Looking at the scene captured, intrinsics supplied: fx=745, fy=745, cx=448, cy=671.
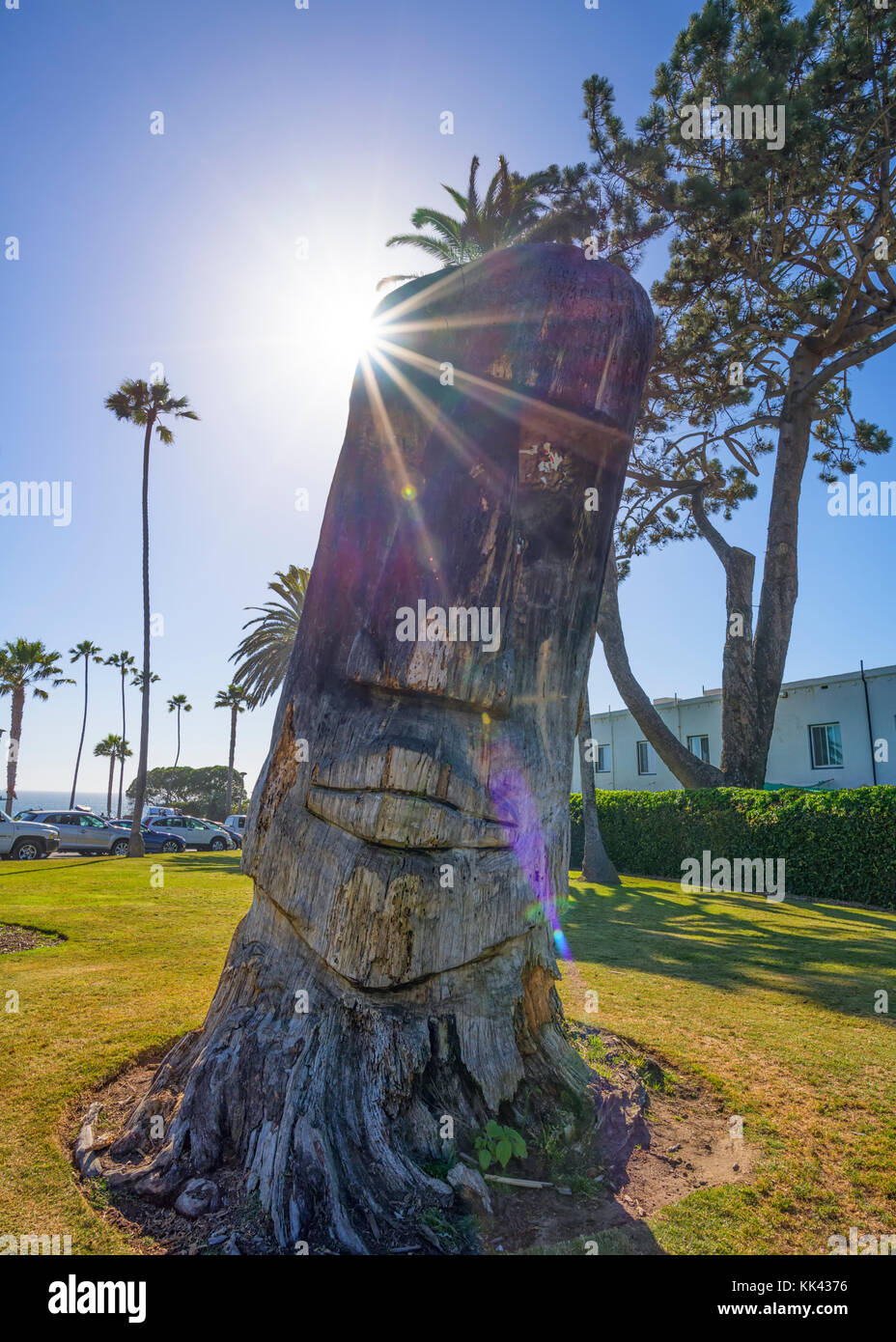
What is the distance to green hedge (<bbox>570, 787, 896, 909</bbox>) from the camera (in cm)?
1502

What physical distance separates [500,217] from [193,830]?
29121 millimetres

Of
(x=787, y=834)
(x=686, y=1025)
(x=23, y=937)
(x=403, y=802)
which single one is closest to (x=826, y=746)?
(x=787, y=834)

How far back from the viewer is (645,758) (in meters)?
34.1

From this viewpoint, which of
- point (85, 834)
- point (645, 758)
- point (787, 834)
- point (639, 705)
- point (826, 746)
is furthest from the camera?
point (645, 758)

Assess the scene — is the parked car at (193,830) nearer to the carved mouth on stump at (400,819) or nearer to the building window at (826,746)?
the building window at (826,746)

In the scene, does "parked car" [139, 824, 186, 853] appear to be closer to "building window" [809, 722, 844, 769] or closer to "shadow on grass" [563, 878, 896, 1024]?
"shadow on grass" [563, 878, 896, 1024]

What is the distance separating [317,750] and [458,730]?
0.81 m

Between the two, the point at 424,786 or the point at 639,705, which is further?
the point at 639,705

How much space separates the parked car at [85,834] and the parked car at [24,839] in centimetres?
399

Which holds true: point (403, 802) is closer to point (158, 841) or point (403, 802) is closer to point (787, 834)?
point (787, 834)

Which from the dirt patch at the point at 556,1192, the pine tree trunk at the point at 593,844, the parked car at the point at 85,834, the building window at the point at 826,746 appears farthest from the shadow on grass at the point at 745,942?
the parked car at the point at 85,834

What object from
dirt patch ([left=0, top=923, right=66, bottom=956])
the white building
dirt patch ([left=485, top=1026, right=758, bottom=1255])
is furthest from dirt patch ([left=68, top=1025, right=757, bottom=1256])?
the white building

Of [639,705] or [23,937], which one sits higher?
[639,705]

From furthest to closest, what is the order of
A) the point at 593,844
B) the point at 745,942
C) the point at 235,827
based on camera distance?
the point at 235,827
the point at 593,844
the point at 745,942
